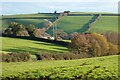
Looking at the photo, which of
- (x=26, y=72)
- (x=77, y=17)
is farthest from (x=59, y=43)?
(x=77, y=17)

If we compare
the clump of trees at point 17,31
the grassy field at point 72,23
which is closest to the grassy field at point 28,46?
the clump of trees at point 17,31

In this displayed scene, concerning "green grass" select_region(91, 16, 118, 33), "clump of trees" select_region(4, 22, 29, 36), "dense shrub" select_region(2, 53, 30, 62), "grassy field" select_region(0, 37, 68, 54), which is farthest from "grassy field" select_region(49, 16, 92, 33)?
"dense shrub" select_region(2, 53, 30, 62)

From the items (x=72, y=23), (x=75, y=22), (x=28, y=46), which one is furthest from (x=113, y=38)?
(x=75, y=22)

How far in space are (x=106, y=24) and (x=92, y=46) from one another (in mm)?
28997

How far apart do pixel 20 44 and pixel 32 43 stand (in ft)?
5.51

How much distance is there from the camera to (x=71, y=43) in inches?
1480

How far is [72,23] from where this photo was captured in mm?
69250

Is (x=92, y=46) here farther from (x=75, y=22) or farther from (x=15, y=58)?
(x=75, y=22)

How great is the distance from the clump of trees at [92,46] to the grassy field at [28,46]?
1.41 metres

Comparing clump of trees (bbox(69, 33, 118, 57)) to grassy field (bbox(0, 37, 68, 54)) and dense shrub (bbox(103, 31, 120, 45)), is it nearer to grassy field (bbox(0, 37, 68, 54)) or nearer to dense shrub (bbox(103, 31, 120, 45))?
grassy field (bbox(0, 37, 68, 54))

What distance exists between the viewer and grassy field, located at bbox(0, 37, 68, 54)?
114 feet

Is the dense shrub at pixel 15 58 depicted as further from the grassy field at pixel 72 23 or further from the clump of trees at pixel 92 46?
the grassy field at pixel 72 23

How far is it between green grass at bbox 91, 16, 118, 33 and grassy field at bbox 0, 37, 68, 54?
69.6 ft

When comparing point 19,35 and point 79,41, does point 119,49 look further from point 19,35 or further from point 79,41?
point 19,35
